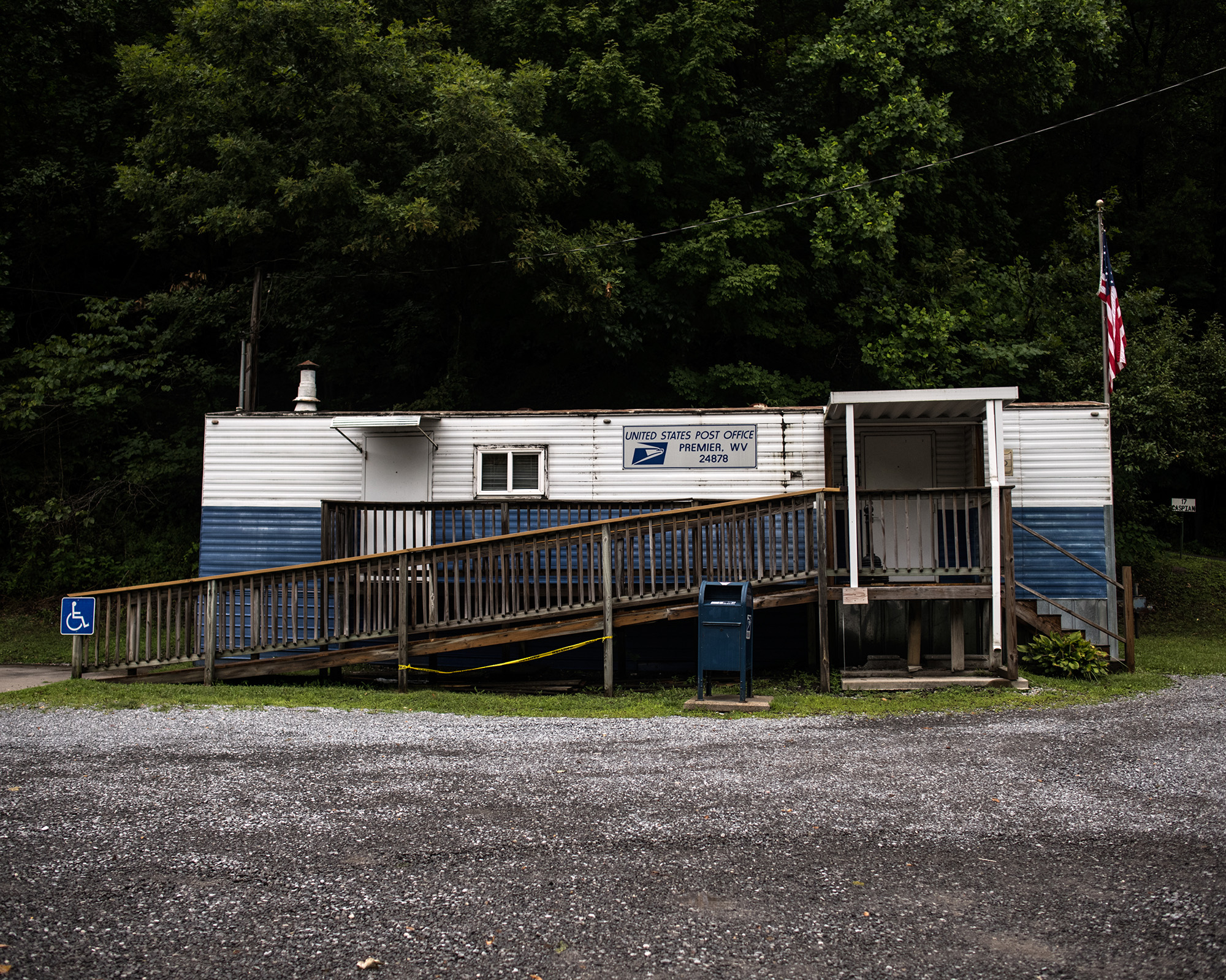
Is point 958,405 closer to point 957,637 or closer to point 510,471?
point 957,637

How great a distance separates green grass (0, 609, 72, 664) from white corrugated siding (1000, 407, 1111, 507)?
13877mm

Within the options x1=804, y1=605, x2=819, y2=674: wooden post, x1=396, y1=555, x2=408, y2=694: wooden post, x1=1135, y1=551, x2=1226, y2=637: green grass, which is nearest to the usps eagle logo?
x1=804, y1=605, x2=819, y2=674: wooden post

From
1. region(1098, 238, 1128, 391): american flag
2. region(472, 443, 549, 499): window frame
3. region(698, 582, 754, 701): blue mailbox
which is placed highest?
region(1098, 238, 1128, 391): american flag

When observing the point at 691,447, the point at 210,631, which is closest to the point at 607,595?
the point at 691,447

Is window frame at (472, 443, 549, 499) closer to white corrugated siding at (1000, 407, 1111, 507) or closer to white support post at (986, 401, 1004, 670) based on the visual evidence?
white support post at (986, 401, 1004, 670)

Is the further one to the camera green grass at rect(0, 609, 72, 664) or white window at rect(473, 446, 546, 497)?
green grass at rect(0, 609, 72, 664)

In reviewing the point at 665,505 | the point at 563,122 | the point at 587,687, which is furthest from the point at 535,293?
the point at 587,687

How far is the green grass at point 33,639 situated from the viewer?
48.6 ft

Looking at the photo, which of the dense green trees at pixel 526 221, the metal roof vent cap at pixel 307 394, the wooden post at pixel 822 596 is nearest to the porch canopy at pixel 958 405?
the wooden post at pixel 822 596

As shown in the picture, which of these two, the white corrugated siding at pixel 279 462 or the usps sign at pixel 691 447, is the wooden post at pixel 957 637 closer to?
the usps sign at pixel 691 447

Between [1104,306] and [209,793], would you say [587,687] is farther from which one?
[1104,306]

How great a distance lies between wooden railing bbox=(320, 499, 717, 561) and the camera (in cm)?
1109

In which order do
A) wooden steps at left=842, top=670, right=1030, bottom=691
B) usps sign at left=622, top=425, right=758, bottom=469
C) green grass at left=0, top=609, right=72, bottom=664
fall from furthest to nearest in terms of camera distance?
1. green grass at left=0, top=609, right=72, bottom=664
2. usps sign at left=622, top=425, right=758, bottom=469
3. wooden steps at left=842, top=670, right=1030, bottom=691

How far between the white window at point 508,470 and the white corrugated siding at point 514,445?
10 cm
